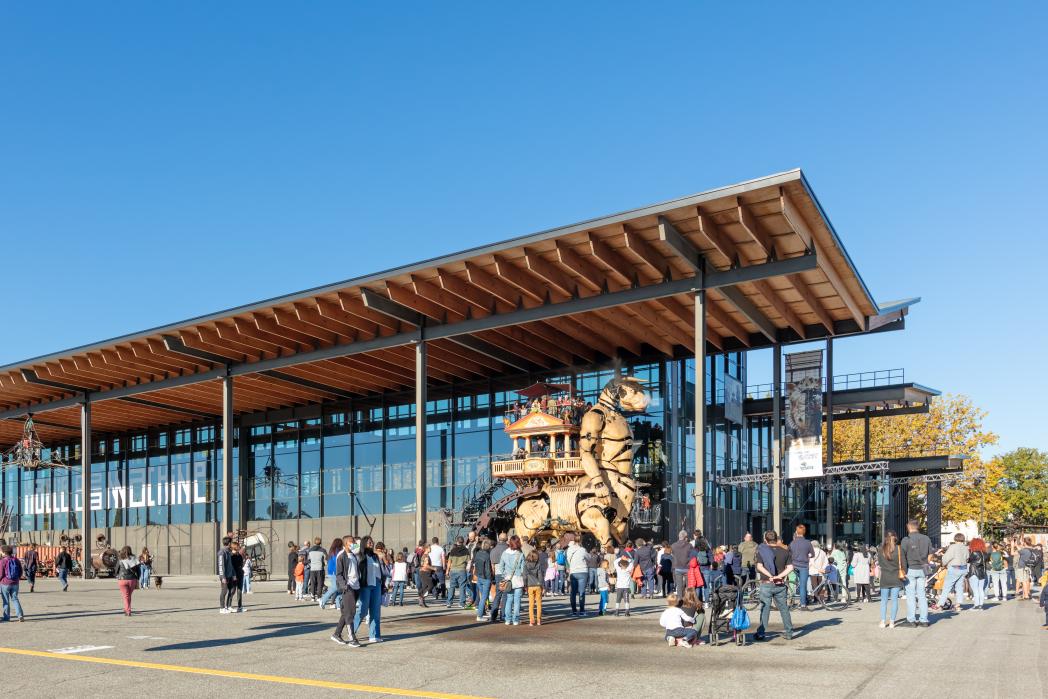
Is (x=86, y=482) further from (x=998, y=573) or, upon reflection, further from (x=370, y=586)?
(x=998, y=573)

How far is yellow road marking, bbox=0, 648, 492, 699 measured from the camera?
1077 cm

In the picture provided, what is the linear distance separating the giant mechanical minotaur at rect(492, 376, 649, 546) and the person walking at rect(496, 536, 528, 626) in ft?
47.0

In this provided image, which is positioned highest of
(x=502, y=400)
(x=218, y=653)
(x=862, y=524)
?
(x=502, y=400)

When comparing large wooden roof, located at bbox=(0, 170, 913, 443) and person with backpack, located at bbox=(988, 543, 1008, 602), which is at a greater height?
large wooden roof, located at bbox=(0, 170, 913, 443)

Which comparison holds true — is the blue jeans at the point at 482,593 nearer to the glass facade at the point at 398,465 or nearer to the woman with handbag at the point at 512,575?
the woman with handbag at the point at 512,575

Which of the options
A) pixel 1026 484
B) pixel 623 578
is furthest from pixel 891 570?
pixel 1026 484

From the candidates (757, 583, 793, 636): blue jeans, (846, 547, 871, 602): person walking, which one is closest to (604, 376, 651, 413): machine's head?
(846, 547, 871, 602): person walking

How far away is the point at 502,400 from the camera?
43.1 meters

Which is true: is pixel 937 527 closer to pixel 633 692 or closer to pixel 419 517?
pixel 419 517

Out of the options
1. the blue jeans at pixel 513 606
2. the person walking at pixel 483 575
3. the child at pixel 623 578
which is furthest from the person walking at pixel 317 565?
the child at pixel 623 578

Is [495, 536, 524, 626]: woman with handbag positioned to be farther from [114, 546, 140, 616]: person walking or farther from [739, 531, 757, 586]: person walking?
[114, 546, 140, 616]: person walking

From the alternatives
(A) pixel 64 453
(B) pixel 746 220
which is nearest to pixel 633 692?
(B) pixel 746 220

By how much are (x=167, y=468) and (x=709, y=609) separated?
4987cm

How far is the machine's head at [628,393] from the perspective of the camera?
3416cm
